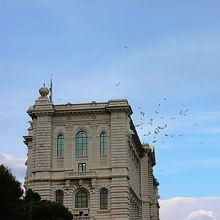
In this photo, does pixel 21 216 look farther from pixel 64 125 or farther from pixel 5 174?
pixel 64 125

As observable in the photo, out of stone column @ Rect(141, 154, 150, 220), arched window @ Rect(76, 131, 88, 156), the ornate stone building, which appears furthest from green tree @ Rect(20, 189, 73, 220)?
stone column @ Rect(141, 154, 150, 220)

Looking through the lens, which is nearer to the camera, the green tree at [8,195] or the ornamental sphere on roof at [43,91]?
the green tree at [8,195]

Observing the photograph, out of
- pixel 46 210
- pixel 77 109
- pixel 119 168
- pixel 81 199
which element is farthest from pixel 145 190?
pixel 46 210

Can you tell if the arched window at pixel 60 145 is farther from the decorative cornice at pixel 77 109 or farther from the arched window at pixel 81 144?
the decorative cornice at pixel 77 109

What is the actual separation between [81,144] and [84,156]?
1657 mm

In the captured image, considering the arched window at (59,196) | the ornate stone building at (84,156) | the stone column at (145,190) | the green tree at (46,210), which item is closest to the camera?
the green tree at (46,210)

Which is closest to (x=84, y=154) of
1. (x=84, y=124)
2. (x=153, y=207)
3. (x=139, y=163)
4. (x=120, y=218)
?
(x=84, y=124)

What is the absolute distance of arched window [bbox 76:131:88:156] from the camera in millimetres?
81812

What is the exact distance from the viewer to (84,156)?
81.4 metres

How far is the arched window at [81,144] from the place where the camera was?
268ft

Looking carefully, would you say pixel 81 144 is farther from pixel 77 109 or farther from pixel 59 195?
pixel 59 195

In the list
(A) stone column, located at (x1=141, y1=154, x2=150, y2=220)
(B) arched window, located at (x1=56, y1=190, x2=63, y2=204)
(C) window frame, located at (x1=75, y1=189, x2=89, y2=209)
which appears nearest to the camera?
(C) window frame, located at (x1=75, y1=189, x2=89, y2=209)

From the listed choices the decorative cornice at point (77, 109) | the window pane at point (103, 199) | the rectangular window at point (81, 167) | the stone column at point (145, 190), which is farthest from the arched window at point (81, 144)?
the stone column at point (145, 190)

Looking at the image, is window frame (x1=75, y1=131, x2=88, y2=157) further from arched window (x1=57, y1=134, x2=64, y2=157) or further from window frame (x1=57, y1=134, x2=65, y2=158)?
arched window (x1=57, y1=134, x2=64, y2=157)
